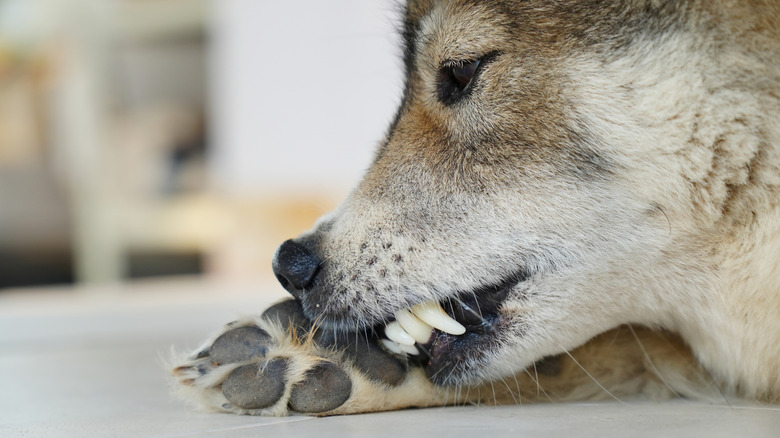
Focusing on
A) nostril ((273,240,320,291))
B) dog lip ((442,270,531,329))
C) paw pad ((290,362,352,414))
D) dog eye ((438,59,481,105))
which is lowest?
paw pad ((290,362,352,414))

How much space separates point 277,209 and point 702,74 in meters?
3.96

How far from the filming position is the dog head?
135cm

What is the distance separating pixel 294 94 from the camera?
510 cm

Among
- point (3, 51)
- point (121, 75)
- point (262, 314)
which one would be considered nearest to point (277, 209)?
point (121, 75)

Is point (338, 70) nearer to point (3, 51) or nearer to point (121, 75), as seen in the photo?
point (121, 75)

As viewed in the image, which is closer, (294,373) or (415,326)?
(294,373)

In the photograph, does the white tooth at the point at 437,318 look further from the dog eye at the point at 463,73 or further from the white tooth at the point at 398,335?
the dog eye at the point at 463,73

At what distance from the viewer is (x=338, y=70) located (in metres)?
5.05

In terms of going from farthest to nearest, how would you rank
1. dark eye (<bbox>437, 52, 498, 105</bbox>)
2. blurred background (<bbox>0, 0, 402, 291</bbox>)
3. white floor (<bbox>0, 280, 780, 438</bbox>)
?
blurred background (<bbox>0, 0, 402, 291</bbox>) → dark eye (<bbox>437, 52, 498, 105</bbox>) → white floor (<bbox>0, 280, 780, 438</bbox>)

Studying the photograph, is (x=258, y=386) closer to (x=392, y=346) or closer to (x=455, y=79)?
(x=392, y=346)

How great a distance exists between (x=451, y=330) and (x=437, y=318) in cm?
3

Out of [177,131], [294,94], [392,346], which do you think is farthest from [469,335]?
[177,131]

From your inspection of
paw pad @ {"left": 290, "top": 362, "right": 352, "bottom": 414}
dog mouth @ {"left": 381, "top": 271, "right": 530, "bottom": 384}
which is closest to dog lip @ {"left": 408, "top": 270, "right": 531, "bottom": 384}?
dog mouth @ {"left": 381, "top": 271, "right": 530, "bottom": 384}

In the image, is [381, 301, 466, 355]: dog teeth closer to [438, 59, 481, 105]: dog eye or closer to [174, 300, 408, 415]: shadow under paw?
[174, 300, 408, 415]: shadow under paw
